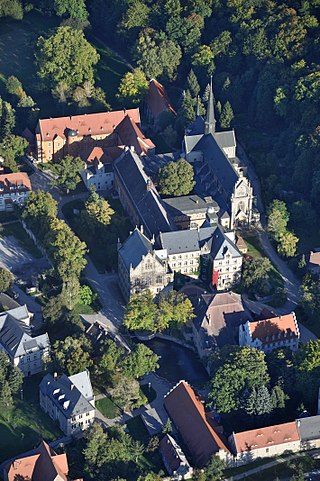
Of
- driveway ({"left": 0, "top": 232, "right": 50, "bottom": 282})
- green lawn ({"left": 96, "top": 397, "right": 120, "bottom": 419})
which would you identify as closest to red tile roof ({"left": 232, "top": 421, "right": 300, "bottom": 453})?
green lawn ({"left": 96, "top": 397, "right": 120, "bottom": 419})

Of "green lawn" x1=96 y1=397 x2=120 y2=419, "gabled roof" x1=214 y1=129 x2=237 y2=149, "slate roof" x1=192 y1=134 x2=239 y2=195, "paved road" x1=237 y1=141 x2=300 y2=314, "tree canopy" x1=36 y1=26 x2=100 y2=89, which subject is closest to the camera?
"green lawn" x1=96 y1=397 x2=120 y2=419

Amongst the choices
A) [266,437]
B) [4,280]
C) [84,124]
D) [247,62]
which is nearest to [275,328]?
[266,437]

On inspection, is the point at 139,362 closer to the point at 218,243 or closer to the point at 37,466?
the point at 37,466

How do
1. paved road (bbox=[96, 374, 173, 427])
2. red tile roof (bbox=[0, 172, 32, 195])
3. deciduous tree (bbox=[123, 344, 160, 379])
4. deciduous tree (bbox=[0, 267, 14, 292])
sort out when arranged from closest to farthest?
1. paved road (bbox=[96, 374, 173, 427])
2. deciduous tree (bbox=[123, 344, 160, 379])
3. deciduous tree (bbox=[0, 267, 14, 292])
4. red tile roof (bbox=[0, 172, 32, 195])

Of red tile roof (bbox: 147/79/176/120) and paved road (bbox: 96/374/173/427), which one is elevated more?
red tile roof (bbox: 147/79/176/120)

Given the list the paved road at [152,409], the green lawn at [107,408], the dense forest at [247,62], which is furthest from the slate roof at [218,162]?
the green lawn at [107,408]

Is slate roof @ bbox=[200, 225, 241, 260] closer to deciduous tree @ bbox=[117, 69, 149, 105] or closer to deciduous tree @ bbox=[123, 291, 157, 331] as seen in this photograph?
deciduous tree @ bbox=[123, 291, 157, 331]

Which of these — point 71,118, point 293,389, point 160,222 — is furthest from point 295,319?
point 71,118
